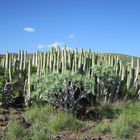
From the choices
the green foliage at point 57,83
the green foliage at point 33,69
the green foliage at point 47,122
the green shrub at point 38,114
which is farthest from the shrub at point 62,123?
the green foliage at point 33,69

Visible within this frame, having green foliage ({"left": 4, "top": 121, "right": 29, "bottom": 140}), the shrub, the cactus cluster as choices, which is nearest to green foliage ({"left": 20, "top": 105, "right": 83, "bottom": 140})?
the shrub

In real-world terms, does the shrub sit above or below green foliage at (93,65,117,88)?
below

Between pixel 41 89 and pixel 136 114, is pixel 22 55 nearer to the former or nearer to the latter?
pixel 41 89

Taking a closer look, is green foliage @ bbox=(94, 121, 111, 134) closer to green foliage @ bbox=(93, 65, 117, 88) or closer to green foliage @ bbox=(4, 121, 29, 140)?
green foliage @ bbox=(4, 121, 29, 140)

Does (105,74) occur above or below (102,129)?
above

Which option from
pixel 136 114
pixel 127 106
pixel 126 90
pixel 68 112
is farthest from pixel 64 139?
pixel 126 90

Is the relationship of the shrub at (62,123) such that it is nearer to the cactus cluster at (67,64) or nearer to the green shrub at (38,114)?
the green shrub at (38,114)

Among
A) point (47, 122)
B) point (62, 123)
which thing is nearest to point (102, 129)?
point (62, 123)

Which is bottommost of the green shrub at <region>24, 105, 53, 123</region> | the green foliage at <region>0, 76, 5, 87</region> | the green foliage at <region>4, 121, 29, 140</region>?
the green foliage at <region>4, 121, 29, 140</region>

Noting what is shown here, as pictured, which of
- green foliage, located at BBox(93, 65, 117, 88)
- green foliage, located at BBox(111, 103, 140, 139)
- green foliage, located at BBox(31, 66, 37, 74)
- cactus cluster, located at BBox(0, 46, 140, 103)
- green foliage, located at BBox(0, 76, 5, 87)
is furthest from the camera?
green foliage, located at BBox(31, 66, 37, 74)

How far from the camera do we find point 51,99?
1387 centimetres

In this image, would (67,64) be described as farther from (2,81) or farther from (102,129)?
(102,129)

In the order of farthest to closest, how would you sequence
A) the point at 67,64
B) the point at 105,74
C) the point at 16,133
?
the point at 67,64, the point at 105,74, the point at 16,133

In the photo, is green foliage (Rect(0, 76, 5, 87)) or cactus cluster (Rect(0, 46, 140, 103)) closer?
green foliage (Rect(0, 76, 5, 87))
